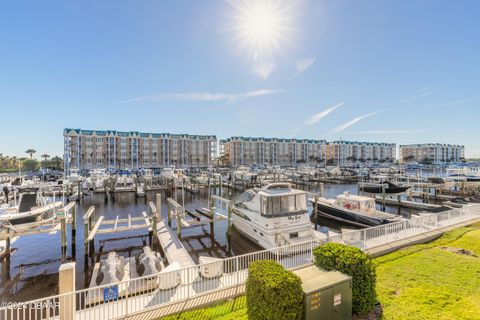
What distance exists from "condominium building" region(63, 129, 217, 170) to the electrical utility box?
90582mm

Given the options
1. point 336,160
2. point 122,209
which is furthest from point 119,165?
point 336,160

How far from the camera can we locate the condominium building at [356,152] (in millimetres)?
139250

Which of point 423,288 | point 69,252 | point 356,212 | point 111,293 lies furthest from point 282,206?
point 69,252

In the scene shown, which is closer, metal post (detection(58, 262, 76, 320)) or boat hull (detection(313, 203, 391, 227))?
metal post (detection(58, 262, 76, 320))

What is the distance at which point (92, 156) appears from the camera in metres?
84.2

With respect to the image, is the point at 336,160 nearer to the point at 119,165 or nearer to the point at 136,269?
the point at 119,165

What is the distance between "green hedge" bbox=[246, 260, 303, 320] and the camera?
465 cm

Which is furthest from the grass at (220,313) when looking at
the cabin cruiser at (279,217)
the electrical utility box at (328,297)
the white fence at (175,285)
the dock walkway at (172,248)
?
the cabin cruiser at (279,217)

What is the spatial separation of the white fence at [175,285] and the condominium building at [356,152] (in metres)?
Answer: 132

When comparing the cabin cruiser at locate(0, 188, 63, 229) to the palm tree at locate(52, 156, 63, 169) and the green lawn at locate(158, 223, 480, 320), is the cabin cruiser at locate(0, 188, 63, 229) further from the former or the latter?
the palm tree at locate(52, 156, 63, 169)

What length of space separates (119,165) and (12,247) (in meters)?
77.2

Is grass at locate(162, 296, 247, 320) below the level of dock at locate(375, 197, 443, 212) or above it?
above

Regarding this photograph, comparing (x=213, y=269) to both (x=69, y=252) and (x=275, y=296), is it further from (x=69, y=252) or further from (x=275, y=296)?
(x=69, y=252)

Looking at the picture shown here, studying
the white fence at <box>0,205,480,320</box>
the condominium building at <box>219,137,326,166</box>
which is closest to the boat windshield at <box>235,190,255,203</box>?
the white fence at <box>0,205,480,320</box>
